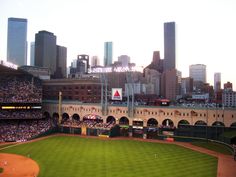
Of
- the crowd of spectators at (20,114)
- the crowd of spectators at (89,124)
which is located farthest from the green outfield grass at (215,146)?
the crowd of spectators at (20,114)

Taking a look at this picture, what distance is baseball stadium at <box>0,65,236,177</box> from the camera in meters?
49.7

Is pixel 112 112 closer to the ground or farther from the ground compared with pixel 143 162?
farther from the ground

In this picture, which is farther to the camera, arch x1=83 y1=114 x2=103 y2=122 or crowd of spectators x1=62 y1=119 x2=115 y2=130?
arch x1=83 y1=114 x2=103 y2=122

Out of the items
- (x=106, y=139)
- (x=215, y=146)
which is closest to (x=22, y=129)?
(x=106, y=139)

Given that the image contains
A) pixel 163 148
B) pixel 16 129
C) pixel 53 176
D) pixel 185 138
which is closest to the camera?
pixel 53 176

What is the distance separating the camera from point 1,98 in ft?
300

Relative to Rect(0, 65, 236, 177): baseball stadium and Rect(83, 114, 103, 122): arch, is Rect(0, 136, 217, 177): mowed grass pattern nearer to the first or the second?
Rect(0, 65, 236, 177): baseball stadium

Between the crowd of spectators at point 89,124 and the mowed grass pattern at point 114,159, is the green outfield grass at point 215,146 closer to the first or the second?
the mowed grass pattern at point 114,159

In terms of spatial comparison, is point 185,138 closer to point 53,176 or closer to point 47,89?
point 53,176

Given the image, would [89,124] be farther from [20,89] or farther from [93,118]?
[20,89]

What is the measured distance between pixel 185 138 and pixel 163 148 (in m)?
12.5

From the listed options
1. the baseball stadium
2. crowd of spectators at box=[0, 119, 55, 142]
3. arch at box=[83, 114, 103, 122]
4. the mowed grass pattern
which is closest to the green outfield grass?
the baseball stadium

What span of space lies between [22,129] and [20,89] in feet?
62.6

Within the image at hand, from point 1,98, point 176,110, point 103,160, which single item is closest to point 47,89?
point 1,98
